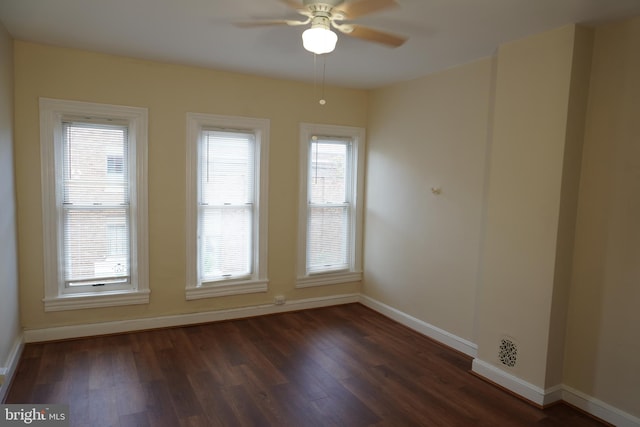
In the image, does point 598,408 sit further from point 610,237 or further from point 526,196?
point 526,196

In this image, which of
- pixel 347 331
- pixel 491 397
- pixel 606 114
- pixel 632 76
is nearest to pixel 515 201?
pixel 606 114

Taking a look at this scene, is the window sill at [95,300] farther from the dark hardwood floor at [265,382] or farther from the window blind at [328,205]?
the window blind at [328,205]

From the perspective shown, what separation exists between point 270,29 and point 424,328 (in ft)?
10.1

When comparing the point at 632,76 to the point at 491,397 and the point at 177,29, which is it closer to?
the point at 491,397

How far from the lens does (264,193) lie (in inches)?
175

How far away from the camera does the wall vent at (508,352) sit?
3.04m

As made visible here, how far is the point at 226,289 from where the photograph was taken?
14.2ft

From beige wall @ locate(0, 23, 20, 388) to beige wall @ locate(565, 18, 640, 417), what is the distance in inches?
156

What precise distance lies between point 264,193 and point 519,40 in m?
2.73

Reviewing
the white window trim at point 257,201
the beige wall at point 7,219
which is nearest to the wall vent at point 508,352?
the white window trim at point 257,201

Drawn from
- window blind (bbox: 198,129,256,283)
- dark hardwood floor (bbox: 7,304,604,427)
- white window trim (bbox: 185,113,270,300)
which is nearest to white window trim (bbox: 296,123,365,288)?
white window trim (bbox: 185,113,270,300)

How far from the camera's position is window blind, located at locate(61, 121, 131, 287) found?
12.0ft

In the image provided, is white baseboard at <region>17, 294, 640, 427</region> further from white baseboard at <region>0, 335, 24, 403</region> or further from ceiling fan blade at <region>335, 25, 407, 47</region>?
ceiling fan blade at <region>335, 25, 407, 47</region>

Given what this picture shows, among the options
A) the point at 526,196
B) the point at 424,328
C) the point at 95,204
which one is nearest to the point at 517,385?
the point at 424,328
